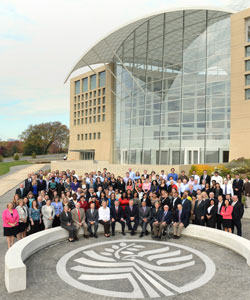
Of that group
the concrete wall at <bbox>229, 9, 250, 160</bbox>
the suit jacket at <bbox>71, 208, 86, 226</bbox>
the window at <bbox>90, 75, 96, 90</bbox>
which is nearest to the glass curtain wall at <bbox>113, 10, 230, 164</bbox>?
the concrete wall at <bbox>229, 9, 250, 160</bbox>

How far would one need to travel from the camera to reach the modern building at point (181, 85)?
1026 inches

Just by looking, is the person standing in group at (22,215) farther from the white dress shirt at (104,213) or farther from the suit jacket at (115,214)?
the suit jacket at (115,214)

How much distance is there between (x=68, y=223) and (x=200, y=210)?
17.0ft

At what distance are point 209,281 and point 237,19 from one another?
2547cm

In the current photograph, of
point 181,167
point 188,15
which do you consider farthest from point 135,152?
point 188,15

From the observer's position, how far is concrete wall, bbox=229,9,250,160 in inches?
990

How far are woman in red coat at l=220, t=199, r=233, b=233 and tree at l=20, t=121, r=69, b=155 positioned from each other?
255ft

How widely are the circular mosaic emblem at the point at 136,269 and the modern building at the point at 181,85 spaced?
18432 mm

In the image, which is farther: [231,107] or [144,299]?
[231,107]

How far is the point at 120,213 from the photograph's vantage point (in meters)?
11.7

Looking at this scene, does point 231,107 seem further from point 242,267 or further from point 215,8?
point 242,267

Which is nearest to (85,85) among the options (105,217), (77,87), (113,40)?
(77,87)

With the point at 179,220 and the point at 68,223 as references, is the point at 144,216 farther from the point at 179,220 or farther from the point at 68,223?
the point at 68,223

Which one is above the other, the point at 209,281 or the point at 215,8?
the point at 215,8
